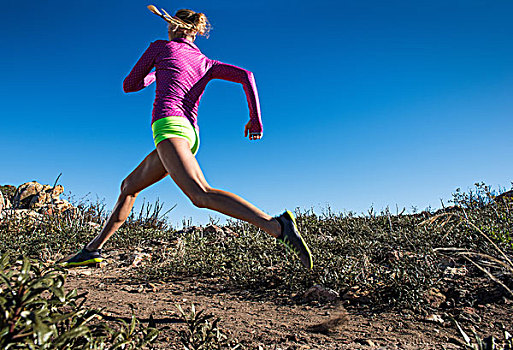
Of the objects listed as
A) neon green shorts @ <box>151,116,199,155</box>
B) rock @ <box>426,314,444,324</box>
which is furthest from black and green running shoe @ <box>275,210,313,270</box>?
neon green shorts @ <box>151,116,199,155</box>

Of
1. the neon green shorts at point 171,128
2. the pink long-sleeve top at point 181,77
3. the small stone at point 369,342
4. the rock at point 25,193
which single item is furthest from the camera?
the rock at point 25,193

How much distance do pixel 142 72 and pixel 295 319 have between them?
7.80 feet

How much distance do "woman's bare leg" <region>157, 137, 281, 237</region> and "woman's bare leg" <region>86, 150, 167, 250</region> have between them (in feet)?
1.17

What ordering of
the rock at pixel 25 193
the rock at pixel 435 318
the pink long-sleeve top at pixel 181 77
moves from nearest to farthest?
1. the rock at pixel 435 318
2. the pink long-sleeve top at pixel 181 77
3. the rock at pixel 25 193

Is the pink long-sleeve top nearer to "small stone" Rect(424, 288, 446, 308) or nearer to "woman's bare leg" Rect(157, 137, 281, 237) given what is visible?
"woman's bare leg" Rect(157, 137, 281, 237)

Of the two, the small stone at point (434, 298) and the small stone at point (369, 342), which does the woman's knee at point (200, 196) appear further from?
the small stone at point (434, 298)

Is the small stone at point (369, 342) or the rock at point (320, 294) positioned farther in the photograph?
the rock at point (320, 294)

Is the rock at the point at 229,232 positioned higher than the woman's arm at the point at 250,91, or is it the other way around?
the woman's arm at the point at 250,91

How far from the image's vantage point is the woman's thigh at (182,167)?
278cm

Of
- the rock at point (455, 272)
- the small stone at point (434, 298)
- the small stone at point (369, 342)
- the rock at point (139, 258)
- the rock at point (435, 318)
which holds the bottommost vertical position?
the small stone at point (369, 342)

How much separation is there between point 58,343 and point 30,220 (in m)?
6.17

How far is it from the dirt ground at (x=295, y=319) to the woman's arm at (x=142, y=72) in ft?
6.02

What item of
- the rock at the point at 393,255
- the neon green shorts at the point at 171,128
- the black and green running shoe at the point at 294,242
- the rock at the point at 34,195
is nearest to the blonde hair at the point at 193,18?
the neon green shorts at the point at 171,128

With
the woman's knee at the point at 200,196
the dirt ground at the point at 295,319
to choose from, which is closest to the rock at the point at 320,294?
the dirt ground at the point at 295,319
